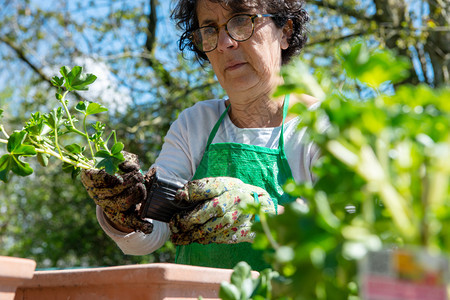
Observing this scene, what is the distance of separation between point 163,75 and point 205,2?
274cm

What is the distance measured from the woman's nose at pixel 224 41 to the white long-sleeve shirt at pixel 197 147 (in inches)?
11.5

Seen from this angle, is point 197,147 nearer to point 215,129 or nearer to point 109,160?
point 215,129

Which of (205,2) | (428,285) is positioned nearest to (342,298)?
(428,285)

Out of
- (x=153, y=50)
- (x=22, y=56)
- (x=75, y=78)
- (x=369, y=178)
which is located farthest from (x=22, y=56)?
(x=369, y=178)

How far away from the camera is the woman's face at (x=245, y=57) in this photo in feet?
5.16

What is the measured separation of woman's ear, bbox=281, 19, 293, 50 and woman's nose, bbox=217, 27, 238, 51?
0.87 ft

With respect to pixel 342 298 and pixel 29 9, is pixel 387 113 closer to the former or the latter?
pixel 342 298

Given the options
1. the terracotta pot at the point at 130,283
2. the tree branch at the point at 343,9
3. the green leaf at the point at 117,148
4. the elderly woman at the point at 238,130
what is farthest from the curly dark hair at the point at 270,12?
the tree branch at the point at 343,9

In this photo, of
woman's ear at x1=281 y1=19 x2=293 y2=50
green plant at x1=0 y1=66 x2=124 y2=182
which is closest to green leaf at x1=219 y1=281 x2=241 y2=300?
green plant at x1=0 y1=66 x2=124 y2=182

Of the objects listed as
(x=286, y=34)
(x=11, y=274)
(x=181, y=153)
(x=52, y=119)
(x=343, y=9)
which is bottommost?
(x=11, y=274)

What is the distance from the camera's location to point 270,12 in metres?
1.65

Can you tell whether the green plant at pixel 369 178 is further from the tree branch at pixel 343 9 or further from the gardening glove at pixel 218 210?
the tree branch at pixel 343 9

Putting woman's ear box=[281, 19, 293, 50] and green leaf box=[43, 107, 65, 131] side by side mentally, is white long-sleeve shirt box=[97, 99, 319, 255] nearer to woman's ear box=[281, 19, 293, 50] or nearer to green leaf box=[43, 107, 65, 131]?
woman's ear box=[281, 19, 293, 50]

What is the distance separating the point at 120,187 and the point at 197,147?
1.76 feet
